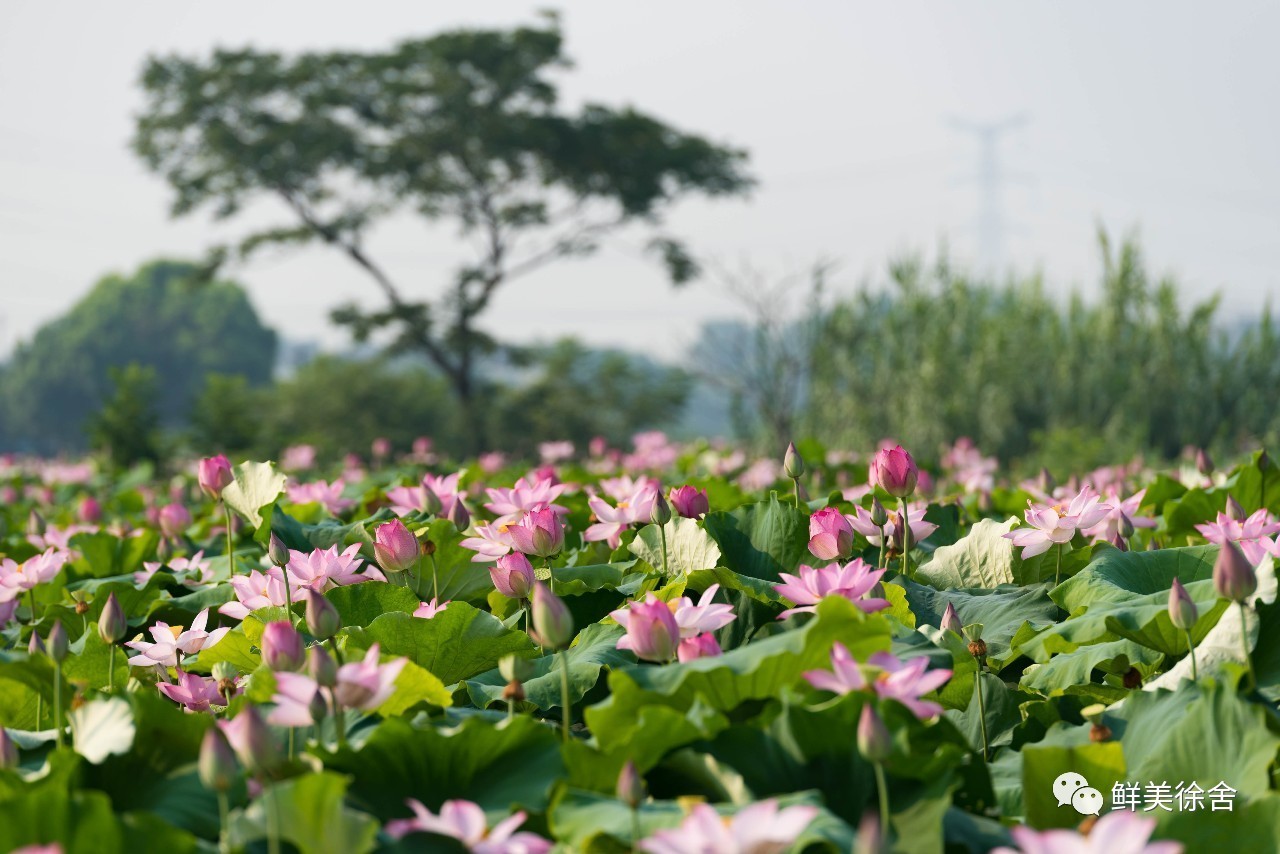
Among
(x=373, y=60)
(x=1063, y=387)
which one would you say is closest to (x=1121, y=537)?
(x=1063, y=387)

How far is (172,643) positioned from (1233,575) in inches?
59.3

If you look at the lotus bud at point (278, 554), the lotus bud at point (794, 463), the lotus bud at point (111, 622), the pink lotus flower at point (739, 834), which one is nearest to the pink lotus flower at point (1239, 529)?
the lotus bud at point (794, 463)

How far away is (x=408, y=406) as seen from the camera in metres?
33.8

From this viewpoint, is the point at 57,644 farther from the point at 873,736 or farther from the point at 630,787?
the point at 873,736

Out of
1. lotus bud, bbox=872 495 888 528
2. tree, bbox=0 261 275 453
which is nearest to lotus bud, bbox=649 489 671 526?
lotus bud, bbox=872 495 888 528

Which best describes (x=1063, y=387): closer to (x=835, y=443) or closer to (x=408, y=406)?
(x=835, y=443)

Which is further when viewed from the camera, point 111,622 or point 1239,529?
point 1239,529

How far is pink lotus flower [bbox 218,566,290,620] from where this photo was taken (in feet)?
6.22

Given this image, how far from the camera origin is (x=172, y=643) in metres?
1.83

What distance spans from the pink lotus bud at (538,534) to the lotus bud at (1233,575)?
989 millimetres

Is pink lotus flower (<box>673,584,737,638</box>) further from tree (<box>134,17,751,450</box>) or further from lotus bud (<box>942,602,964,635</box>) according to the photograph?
tree (<box>134,17,751,450</box>)

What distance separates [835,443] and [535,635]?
39.6 ft

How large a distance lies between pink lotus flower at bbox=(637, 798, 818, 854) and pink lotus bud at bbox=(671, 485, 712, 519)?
1.33 metres

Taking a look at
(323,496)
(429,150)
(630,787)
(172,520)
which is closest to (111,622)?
(630,787)
